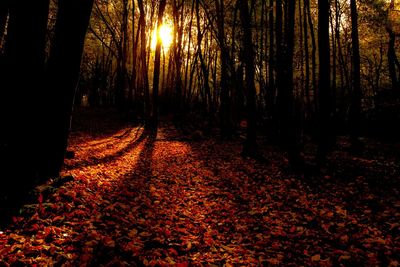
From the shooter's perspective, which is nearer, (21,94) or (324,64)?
(21,94)

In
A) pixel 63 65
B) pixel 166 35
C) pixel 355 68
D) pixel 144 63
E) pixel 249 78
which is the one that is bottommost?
pixel 63 65

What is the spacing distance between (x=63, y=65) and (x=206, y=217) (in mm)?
4288

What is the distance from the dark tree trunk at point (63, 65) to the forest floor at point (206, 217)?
3.35ft

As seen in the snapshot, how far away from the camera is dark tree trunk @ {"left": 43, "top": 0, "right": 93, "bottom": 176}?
5430 mm

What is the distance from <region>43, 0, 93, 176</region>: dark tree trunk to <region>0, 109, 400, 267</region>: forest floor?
1.02m

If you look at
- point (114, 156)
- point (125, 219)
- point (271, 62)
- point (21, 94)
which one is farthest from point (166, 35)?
point (125, 219)

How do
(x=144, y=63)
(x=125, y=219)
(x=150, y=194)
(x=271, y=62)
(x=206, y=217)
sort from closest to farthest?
(x=125, y=219) < (x=206, y=217) < (x=150, y=194) < (x=271, y=62) < (x=144, y=63)

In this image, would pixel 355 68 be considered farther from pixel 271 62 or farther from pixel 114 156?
pixel 114 156

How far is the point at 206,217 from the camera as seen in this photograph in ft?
19.2

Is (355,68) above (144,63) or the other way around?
the other way around

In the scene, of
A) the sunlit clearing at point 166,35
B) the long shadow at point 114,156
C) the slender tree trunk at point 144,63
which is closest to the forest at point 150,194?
the long shadow at point 114,156

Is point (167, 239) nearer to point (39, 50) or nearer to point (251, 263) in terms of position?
point (251, 263)

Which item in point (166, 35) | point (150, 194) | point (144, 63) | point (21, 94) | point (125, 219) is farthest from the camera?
point (166, 35)

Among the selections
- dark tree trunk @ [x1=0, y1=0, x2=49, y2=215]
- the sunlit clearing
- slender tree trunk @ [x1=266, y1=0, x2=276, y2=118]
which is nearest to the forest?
dark tree trunk @ [x1=0, y1=0, x2=49, y2=215]
